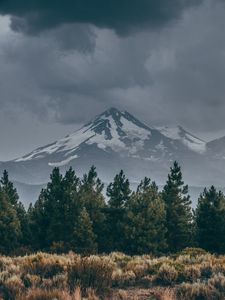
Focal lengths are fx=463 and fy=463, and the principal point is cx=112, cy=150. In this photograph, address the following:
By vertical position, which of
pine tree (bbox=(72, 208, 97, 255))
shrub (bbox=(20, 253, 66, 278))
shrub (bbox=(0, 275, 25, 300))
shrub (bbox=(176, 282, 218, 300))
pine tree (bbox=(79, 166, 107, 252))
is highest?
pine tree (bbox=(79, 166, 107, 252))

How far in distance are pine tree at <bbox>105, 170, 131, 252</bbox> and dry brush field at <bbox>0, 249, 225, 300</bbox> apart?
3654cm

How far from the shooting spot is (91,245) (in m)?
52.4

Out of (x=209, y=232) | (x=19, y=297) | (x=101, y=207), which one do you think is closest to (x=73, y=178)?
(x=101, y=207)

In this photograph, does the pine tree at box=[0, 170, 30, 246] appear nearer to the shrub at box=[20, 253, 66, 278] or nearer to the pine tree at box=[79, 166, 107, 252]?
the pine tree at box=[79, 166, 107, 252]

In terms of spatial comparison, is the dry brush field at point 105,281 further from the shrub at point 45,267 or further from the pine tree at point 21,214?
the pine tree at point 21,214

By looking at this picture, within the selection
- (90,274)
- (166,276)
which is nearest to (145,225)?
(166,276)

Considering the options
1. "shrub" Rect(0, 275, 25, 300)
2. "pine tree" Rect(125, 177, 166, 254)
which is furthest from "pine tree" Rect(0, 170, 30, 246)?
"shrub" Rect(0, 275, 25, 300)

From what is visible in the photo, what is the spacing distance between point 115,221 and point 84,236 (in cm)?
706

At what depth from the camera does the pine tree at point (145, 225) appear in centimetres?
5250

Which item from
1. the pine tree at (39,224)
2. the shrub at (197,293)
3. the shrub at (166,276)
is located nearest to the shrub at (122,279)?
the shrub at (166,276)

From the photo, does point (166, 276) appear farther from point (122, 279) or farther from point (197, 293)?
point (197, 293)

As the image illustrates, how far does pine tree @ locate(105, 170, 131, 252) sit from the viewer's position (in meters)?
55.4

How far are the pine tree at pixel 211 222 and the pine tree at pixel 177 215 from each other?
53.6 inches

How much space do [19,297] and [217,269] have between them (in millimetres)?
7914
